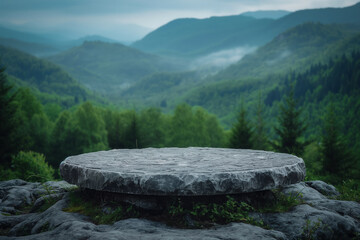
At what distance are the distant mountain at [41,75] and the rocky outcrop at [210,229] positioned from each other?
158 meters

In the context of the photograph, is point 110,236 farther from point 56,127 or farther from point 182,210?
point 56,127

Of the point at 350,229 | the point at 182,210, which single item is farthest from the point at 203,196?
the point at 350,229

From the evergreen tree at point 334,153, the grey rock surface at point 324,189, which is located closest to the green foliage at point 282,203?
the grey rock surface at point 324,189

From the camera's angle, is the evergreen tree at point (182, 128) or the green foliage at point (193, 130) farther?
the green foliage at point (193, 130)

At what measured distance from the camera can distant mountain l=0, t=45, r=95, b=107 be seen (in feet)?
535

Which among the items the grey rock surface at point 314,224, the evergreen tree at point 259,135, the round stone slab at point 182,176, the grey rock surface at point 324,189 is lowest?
the evergreen tree at point 259,135

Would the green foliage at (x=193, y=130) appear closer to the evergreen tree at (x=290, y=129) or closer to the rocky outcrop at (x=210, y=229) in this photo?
the evergreen tree at (x=290, y=129)

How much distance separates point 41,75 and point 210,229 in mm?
188411

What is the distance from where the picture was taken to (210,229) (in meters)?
4.54

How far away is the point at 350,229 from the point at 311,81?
136979 millimetres

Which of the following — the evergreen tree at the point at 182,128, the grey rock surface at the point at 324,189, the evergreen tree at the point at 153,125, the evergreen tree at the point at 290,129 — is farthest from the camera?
the evergreen tree at the point at 153,125

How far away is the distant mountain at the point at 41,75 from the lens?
163 meters

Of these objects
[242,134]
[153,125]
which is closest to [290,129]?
[242,134]

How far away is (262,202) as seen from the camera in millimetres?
5578
